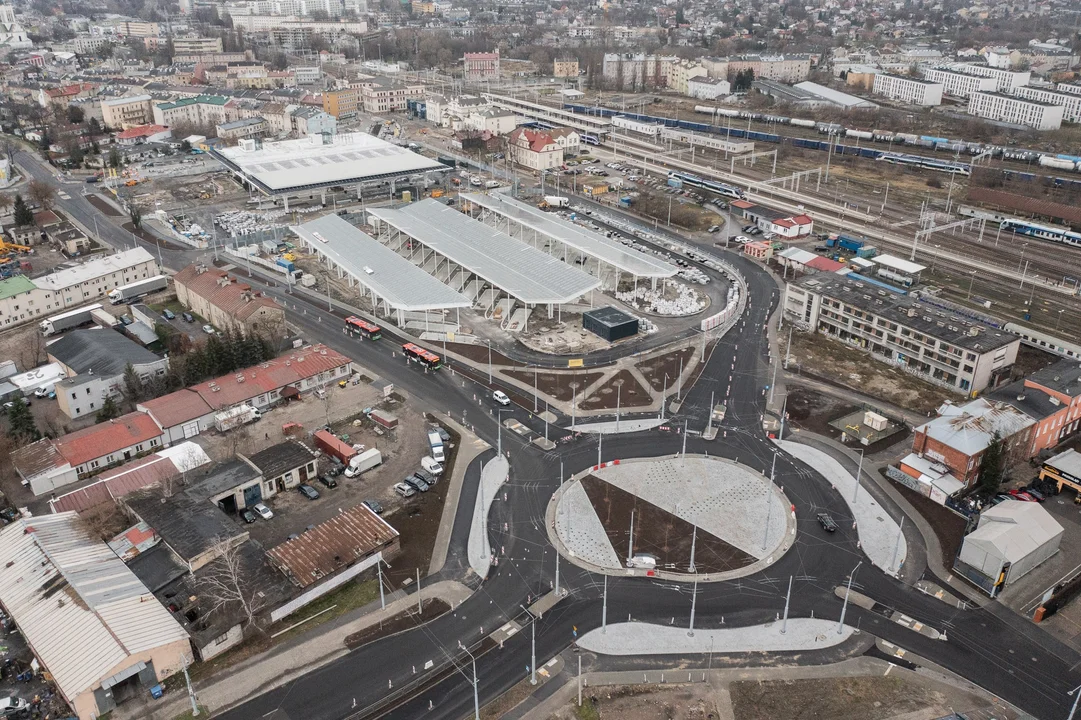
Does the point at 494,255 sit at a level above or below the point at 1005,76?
below

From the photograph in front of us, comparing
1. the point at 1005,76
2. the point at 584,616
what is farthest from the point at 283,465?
the point at 1005,76

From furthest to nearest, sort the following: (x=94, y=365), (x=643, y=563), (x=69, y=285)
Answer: (x=69, y=285)
(x=94, y=365)
(x=643, y=563)

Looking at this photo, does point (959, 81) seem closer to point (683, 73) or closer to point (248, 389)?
point (683, 73)

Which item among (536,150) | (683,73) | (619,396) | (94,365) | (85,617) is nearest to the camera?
(85,617)

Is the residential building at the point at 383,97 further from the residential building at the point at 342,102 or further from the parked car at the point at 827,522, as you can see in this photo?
the parked car at the point at 827,522

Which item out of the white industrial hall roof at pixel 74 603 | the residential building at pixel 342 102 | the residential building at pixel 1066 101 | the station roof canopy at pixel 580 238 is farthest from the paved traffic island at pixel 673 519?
the residential building at pixel 1066 101

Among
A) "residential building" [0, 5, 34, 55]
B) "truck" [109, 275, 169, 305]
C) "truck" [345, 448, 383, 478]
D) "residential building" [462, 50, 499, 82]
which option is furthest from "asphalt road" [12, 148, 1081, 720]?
"residential building" [0, 5, 34, 55]
